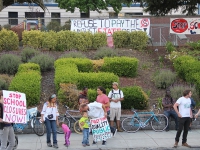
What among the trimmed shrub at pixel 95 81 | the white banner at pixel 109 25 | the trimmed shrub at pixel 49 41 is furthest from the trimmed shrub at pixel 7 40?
the trimmed shrub at pixel 95 81

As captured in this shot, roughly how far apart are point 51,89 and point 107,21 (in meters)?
7.31

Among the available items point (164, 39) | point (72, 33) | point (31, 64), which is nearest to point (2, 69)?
point (31, 64)

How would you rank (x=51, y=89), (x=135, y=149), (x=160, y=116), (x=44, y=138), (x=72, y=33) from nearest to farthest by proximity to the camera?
(x=135, y=149)
(x=44, y=138)
(x=160, y=116)
(x=51, y=89)
(x=72, y=33)

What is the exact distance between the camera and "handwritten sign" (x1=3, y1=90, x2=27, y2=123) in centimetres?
990

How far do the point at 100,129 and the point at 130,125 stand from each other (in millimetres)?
2166

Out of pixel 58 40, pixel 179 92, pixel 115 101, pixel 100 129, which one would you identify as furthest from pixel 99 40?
pixel 100 129

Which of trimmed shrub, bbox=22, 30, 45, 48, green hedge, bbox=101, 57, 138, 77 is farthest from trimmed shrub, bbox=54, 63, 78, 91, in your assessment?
trimmed shrub, bbox=22, 30, 45, 48

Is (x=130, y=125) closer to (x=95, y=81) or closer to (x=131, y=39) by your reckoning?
(x=95, y=81)

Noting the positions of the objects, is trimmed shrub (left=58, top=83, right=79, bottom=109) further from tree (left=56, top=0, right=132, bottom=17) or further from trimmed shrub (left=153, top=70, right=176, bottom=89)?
tree (left=56, top=0, right=132, bottom=17)

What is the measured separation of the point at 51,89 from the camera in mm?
15820

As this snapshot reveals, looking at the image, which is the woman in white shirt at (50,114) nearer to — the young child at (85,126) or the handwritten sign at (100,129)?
the young child at (85,126)

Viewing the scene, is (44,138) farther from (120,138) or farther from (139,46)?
(139,46)

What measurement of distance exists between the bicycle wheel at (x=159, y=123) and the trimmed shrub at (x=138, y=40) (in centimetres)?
750

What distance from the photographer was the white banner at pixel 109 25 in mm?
21953
